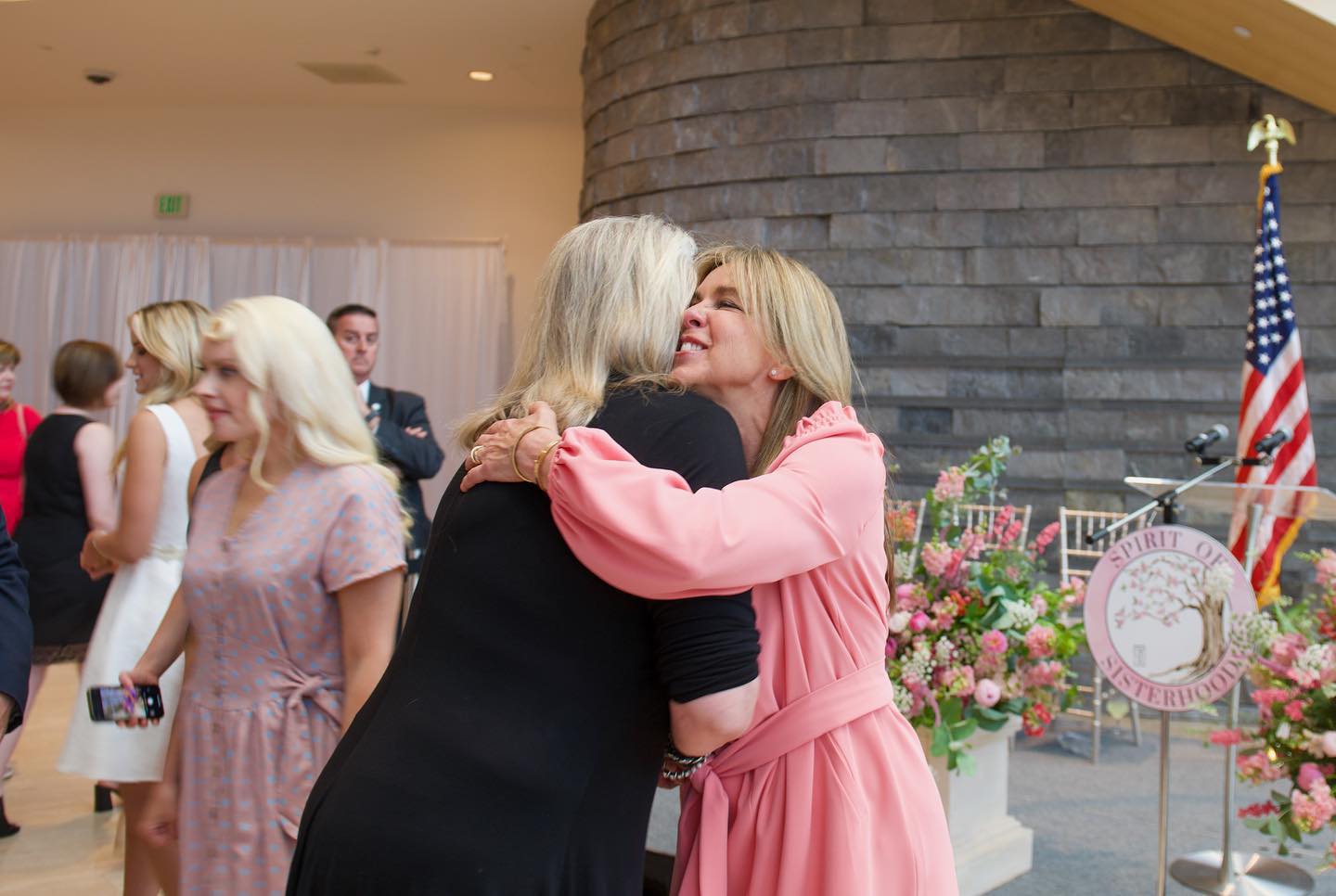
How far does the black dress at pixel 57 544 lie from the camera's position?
12.7 feet

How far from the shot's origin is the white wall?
9.77m

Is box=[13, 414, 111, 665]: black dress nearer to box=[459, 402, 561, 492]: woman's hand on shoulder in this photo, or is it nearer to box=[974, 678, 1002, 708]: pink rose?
box=[974, 678, 1002, 708]: pink rose

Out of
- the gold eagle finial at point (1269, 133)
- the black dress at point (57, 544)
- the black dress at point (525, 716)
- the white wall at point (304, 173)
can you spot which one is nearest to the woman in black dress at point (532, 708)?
the black dress at point (525, 716)

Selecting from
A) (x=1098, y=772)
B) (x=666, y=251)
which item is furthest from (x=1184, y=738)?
(x=666, y=251)

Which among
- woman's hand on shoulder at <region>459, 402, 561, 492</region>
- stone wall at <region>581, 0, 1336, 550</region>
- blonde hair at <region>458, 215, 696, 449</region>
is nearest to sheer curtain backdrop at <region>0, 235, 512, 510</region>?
stone wall at <region>581, 0, 1336, 550</region>

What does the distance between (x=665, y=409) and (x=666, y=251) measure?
0.75ft

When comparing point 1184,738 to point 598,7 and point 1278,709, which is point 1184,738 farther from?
point 598,7

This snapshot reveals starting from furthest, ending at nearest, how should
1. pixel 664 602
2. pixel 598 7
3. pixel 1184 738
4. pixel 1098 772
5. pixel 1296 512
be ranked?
1. pixel 598 7
2. pixel 1184 738
3. pixel 1098 772
4. pixel 1296 512
5. pixel 664 602

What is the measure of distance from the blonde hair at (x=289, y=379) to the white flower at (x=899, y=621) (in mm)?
1666

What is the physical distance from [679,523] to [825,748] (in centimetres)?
40

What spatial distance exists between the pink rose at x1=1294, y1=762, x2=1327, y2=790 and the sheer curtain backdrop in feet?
23.1

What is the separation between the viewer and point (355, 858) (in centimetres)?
130

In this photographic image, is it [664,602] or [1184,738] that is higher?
[664,602]

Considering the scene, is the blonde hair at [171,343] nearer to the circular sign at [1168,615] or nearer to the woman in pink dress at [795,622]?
the woman in pink dress at [795,622]
